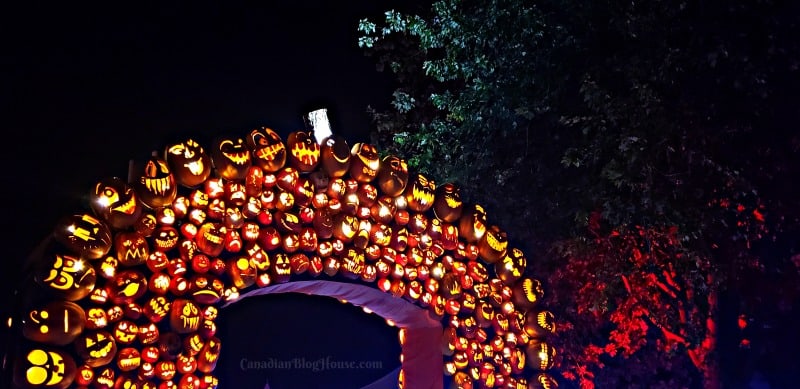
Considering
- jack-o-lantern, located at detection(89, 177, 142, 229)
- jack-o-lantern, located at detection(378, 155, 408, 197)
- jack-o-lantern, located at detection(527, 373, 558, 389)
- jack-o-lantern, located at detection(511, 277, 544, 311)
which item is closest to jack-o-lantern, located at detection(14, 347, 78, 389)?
jack-o-lantern, located at detection(89, 177, 142, 229)

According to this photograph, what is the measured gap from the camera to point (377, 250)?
709cm

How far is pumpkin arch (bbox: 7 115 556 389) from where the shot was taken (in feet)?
17.6

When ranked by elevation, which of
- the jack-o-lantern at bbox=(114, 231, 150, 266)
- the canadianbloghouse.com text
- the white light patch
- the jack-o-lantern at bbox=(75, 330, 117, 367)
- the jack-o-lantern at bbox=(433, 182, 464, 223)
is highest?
the white light patch

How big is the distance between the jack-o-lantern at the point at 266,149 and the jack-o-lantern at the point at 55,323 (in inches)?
78.9

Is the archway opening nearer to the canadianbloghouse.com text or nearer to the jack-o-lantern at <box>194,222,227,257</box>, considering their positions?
the canadianbloghouse.com text

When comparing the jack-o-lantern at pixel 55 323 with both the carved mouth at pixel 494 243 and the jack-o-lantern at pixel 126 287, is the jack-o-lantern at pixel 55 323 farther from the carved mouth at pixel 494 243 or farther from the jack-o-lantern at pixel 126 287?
the carved mouth at pixel 494 243

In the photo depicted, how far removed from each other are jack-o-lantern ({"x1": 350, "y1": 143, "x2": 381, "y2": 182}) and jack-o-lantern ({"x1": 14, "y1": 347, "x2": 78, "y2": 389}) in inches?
123

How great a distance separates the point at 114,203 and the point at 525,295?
184 inches

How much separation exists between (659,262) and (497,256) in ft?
12.3

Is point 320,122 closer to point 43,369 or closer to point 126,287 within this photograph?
point 126,287

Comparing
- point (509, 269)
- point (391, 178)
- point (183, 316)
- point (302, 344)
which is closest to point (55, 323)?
point (183, 316)

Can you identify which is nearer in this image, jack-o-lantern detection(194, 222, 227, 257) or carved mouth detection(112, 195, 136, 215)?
carved mouth detection(112, 195, 136, 215)

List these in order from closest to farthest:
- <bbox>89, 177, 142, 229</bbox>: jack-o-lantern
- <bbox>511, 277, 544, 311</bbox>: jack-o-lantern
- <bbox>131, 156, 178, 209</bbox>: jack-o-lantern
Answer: <bbox>89, 177, 142, 229</bbox>: jack-o-lantern < <bbox>131, 156, 178, 209</bbox>: jack-o-lantern < <bbox>511, 277, 544, 311</bbox>: jack-o-lantern

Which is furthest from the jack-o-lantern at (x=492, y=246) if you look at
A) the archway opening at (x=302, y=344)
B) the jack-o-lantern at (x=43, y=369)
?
the archway opening at (x=302, y=344)
